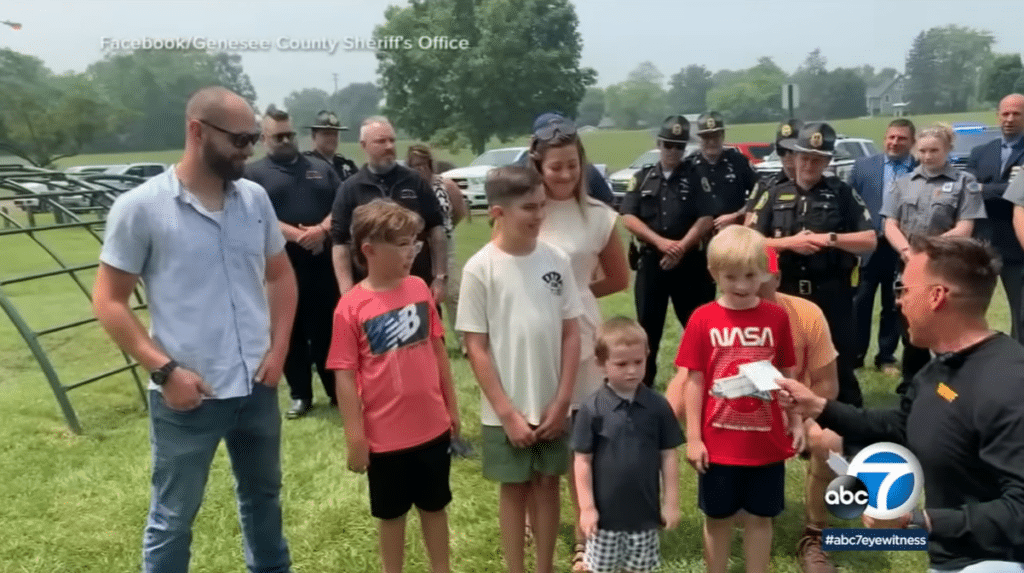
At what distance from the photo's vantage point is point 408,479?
3051 mm

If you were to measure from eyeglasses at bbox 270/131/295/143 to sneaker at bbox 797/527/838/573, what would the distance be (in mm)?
4167

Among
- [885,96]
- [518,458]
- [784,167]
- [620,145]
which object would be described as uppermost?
[885,96]

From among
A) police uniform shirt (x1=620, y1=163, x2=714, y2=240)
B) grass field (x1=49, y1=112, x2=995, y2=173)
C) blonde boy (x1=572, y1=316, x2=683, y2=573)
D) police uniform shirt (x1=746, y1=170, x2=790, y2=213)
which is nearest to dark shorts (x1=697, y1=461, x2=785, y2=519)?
blonde boy (x1=572, y1=316, x2=683, y2=573)

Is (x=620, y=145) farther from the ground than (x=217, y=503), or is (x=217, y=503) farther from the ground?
(x=620, y=145)

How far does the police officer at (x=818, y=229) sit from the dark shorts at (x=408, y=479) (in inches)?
93.5

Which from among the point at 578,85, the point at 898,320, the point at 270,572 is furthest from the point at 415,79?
the point at 270,572

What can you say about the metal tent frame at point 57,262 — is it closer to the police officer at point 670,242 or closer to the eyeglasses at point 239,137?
the eyeglasses at point 239,137

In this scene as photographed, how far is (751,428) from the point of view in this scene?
2.94m

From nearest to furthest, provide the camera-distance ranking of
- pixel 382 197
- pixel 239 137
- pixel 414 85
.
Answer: pixel 239 137 → pixel 382 197 → pixel 414 85

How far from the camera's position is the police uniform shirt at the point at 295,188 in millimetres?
5602

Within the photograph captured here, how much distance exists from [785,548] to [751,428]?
1036 millimetres

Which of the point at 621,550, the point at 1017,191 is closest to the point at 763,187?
the point at 1017,191

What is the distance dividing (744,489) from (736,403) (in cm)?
35

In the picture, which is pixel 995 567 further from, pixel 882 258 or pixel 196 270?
pixel 882 258
